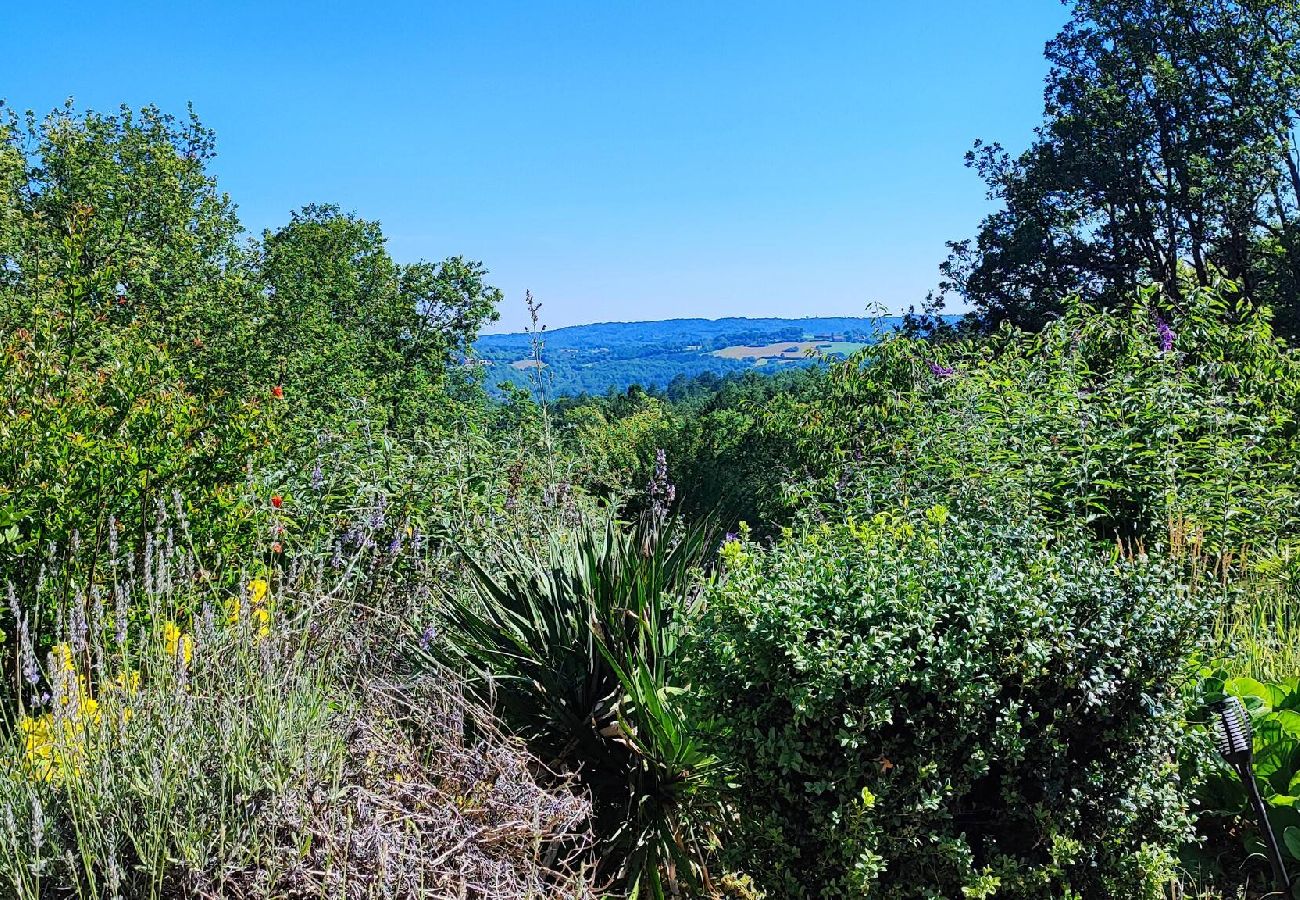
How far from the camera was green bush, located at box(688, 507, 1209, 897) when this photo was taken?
2.43 m

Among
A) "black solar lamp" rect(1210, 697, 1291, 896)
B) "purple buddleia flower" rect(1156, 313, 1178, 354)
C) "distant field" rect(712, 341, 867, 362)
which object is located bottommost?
"black solar lamp" rect(1210, 697, 1291, 896)

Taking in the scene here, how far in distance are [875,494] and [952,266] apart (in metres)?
18.2

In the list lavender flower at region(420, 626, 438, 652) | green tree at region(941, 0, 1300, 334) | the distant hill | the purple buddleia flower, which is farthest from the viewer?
the distant hill

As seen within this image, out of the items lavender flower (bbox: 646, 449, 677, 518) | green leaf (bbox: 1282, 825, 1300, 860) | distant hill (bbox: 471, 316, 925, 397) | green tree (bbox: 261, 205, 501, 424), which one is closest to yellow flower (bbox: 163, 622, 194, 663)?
lavender flower (bbox: 646, 449, 677, 518)

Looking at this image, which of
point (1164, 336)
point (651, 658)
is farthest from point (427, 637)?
point (1164, 336)

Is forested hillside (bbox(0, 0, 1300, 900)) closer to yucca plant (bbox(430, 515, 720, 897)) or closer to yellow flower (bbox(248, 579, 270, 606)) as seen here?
yucca plant (bbox(430, 515, 720, 897))

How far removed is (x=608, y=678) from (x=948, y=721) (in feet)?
4.29

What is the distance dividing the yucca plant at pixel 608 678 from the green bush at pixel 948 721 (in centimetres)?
32

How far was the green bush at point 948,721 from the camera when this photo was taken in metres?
2.43

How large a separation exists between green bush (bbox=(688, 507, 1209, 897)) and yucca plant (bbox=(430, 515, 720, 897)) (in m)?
0.32

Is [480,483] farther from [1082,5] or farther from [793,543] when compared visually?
[1082,5]

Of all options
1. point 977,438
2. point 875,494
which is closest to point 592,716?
point 875,494

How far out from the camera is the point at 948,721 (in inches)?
98.3

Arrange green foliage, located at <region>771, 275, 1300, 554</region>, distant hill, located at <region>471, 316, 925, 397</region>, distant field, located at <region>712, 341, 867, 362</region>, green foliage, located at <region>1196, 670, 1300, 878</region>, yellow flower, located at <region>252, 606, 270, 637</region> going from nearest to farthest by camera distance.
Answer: green foliage, located at <region>1196, 670, 1300, 878</region>, yellow flower, located at <region>252, 606, 270, 637</region>, green foliage, located at <region>771, 275, 1300, 554</region>, distant hill, located at <region>471, 316, 925, 397</region>, distant field, located at <region>712, 341, 867, 362</region>
